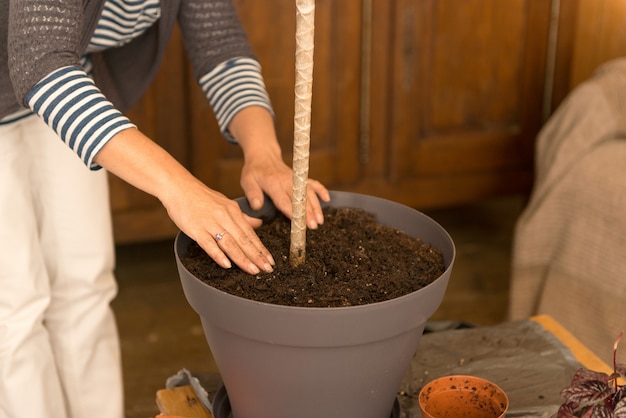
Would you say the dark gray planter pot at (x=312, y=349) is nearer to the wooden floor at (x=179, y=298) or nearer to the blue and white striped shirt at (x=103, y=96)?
the blue and white striped shirt at (x=103, y=96)

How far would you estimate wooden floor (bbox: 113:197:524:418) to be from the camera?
1908mm

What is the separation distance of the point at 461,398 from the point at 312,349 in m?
0.24

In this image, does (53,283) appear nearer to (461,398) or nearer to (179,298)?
(461,398)

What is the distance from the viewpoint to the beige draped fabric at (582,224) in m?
1.67

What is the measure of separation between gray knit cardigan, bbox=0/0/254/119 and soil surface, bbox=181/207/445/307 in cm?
27

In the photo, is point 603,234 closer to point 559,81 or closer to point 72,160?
point 559,81

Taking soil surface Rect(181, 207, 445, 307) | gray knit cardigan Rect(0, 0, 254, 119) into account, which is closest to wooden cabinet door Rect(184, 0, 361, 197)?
gray knit cardigan Rect(0, 0, 254, 119)

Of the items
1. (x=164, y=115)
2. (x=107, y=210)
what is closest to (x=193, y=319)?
(x=164, y=115)

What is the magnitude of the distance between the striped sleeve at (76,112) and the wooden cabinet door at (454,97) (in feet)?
4.42

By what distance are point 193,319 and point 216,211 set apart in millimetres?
1290

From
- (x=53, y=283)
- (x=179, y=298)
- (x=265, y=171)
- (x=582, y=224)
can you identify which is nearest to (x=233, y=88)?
(x=265, y=171)

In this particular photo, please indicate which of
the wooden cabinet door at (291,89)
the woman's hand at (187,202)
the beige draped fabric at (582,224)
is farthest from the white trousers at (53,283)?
the beige draped fabric at (582,224)

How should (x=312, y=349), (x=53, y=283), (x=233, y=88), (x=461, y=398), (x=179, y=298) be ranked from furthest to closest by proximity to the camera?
1. (x=179, y=298)
2. (x=53, y=283)
3. (x=233, y=88)
4. (x=461, y=398)
5. (x=312, y=349)

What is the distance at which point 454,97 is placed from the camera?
224 cm
